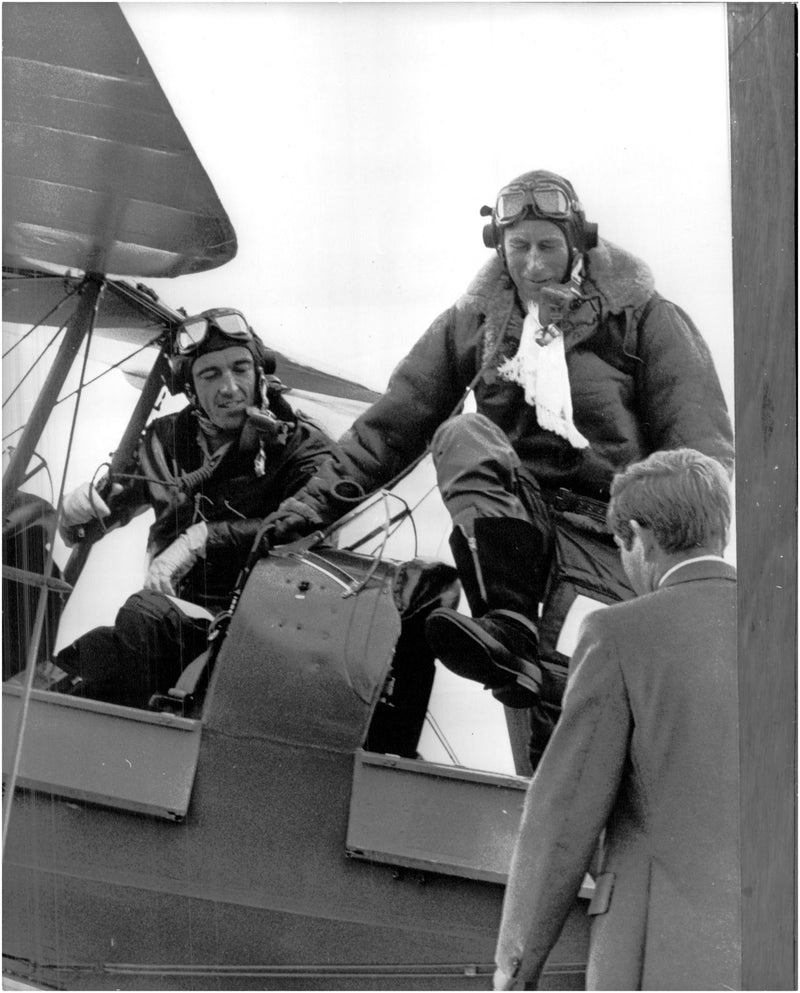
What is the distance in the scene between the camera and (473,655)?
2678mm

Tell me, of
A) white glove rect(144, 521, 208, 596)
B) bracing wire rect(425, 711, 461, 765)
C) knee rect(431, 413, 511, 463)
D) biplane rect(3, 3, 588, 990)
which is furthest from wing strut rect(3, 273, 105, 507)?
bracing wire rect(425, 711, 461, 765)

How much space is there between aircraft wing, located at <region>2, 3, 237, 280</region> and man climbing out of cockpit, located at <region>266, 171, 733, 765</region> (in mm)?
610

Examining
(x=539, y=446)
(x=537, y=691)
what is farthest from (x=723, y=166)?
(x=537, y=691)

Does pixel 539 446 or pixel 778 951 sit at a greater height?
pixel 539 446

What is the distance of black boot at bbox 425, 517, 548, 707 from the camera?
2662mm

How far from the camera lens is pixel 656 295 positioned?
8.95 ft

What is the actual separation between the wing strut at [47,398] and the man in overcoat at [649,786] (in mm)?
1394

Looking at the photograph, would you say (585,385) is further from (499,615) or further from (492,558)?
(499,615)

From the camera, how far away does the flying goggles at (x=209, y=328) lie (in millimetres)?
2779

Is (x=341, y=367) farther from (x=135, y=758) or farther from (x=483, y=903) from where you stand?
(x=483, y=903)

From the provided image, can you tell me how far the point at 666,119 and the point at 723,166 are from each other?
18cm

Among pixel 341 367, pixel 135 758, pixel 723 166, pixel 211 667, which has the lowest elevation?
pixel 135 758

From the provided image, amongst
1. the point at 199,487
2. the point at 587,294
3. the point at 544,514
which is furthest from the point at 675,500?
the point at 199,487

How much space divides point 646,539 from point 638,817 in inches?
23.6
